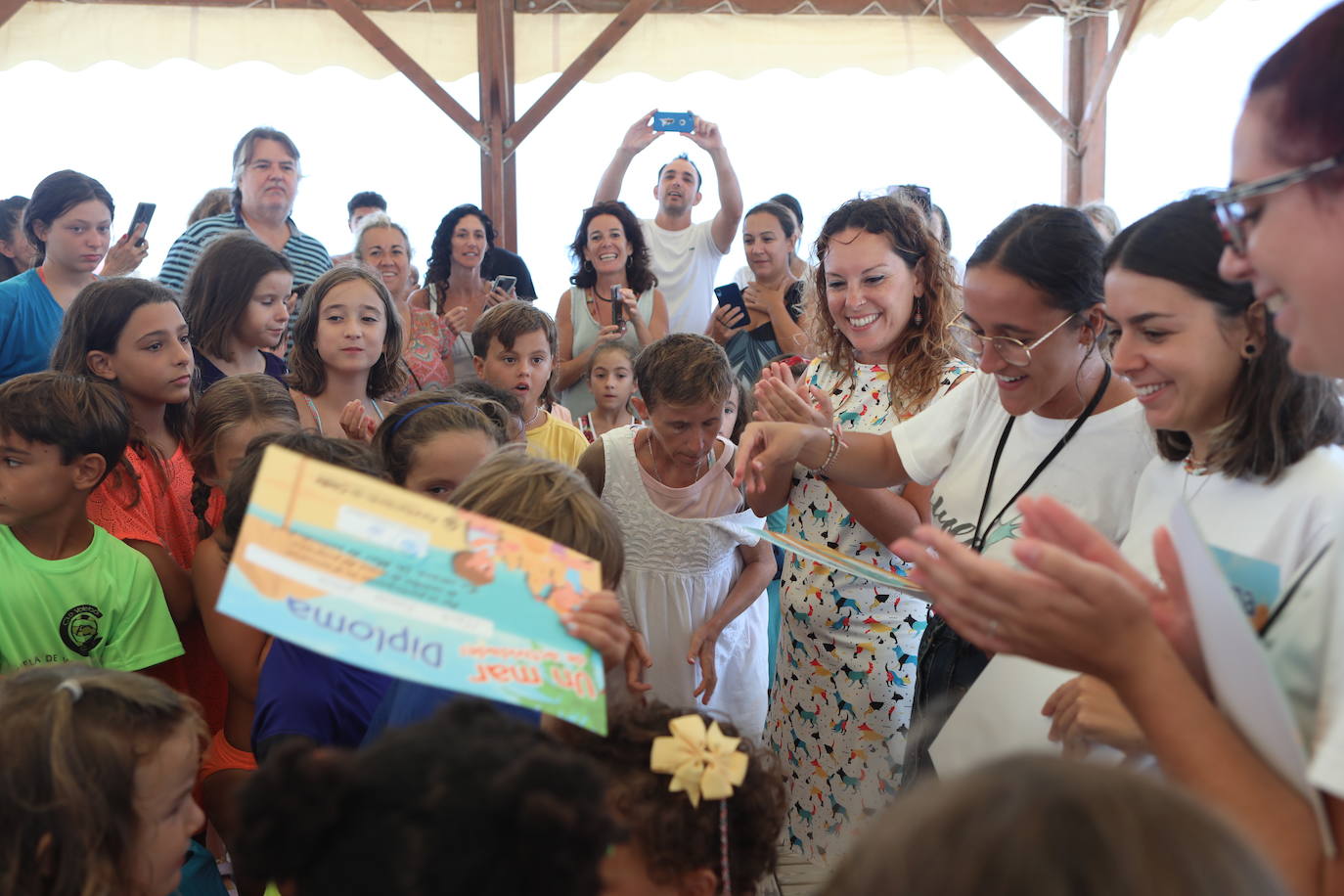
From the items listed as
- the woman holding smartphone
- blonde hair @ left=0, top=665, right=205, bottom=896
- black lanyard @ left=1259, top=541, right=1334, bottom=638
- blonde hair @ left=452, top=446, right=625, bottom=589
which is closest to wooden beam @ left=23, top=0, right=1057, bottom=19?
the woman holding smartphone

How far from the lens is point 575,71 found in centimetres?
654

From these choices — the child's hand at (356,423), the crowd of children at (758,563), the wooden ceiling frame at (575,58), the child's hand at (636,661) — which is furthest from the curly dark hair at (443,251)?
the child's hand at (636,661)

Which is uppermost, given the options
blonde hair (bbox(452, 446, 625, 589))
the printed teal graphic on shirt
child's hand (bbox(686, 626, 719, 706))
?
the printed teal graphic on shirt

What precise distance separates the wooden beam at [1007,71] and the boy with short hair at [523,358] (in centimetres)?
471

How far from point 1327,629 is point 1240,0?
590 centimetres

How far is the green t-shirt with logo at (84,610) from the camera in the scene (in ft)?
6.10

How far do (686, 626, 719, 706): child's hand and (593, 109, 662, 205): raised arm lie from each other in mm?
3562

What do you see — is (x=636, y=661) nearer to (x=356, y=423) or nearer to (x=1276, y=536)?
(x=1276, y=536)

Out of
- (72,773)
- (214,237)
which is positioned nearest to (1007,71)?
(214,237)

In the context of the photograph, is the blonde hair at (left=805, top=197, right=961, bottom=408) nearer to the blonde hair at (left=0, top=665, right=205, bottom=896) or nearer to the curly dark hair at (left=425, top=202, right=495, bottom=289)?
the blonde hair at (left=0, top=665, right=205, bottom=896)

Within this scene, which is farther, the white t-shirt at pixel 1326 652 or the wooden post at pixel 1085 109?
the wooden post at pixel 1085 109

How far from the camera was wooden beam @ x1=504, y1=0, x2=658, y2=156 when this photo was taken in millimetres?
6531

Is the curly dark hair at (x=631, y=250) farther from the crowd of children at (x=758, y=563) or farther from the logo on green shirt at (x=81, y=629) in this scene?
the logo on green shirt at (x=81, y=629)

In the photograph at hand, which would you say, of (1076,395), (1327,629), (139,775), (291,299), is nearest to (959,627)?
(1327,629)
